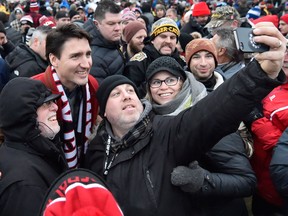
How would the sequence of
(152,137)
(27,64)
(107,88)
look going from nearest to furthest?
(152,137) → (107,88) → (27,64)

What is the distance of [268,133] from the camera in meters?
2.70

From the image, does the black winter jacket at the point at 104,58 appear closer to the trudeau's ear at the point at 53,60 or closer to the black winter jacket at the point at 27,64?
the black winter jacket at the point at 27,64

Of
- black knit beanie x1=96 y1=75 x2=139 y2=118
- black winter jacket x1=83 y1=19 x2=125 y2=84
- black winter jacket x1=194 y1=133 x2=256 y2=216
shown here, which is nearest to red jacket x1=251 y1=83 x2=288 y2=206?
black winter jacket x1=194 y1=133 x2=256 y2=216

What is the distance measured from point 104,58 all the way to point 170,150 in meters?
2.18

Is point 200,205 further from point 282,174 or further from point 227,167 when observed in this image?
point 282,174

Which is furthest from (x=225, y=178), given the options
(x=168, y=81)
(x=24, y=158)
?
(x=24, y=158)

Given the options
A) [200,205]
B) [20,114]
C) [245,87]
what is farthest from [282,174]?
[20,114]

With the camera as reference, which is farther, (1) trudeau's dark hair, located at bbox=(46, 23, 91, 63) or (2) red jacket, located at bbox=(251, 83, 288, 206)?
(1) trudeau's dark hair, located at bbox=(46, 23, 91, 63)

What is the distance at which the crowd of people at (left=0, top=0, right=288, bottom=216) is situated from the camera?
1.56 meters

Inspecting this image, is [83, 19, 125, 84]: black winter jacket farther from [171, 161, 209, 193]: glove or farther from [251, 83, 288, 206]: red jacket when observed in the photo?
[171, 161, 209, 193]: glove

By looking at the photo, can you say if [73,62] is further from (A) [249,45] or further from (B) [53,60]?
(A) [249,45]

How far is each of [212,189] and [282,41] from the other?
1.02 meters

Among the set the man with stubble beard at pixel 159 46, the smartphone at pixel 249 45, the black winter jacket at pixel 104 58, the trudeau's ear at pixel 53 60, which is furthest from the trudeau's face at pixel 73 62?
the smartphone at pixel 249 45

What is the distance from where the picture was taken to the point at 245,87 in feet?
5.21
